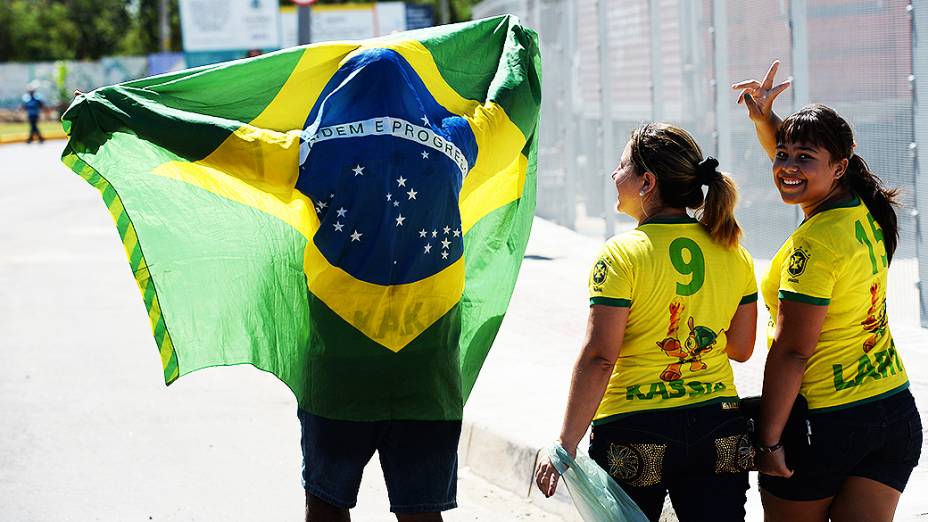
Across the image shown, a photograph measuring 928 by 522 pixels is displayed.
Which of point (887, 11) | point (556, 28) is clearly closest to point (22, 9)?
point (556, 28)

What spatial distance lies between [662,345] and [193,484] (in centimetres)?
340

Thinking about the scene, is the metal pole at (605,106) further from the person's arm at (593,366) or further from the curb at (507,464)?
the person's arm at (593,366)

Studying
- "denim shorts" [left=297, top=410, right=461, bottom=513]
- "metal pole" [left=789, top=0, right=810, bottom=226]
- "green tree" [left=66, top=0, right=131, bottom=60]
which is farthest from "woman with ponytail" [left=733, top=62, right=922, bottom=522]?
"green tree" [left=66, top=0, right=131, bottom=60]

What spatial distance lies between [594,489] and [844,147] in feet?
3.91

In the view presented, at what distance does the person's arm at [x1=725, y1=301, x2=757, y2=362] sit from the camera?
11.5 ft

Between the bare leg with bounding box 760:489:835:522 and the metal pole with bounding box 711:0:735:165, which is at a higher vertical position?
the metal pole with bounding box 711:0:735:165

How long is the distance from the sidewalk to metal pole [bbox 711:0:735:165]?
1.10 meters

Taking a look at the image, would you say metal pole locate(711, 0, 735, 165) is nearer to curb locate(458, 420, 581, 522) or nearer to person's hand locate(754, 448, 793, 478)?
curb locate(458, 420, 581, 522)

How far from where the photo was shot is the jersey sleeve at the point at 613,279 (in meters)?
3.27

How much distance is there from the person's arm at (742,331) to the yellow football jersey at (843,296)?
0.20 ft

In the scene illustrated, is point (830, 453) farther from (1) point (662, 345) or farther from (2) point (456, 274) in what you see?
(2) point (456, 274)

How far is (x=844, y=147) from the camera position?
3445 mm

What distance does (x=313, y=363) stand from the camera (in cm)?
367

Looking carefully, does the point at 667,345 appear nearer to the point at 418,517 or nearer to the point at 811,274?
the point at 811,274
